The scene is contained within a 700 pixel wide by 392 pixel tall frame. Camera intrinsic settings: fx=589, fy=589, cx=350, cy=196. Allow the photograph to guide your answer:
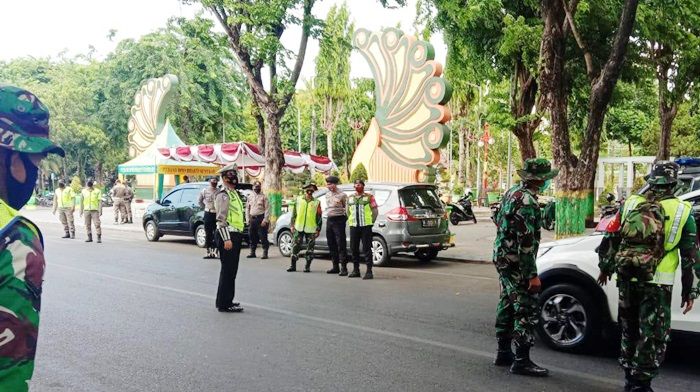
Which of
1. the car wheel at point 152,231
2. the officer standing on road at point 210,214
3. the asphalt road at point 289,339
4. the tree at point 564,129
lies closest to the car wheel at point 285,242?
the officer standing on road at point 210,214

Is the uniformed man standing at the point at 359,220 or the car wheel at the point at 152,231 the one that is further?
the car wheel at the point at 152,231

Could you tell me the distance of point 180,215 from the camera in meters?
16.2

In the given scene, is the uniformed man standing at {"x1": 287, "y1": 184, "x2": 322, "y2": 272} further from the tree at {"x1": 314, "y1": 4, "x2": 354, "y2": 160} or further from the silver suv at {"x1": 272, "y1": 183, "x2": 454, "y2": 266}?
the tree at {"x1": 314, "y1": 4, "x2": 354, "y2": 160}

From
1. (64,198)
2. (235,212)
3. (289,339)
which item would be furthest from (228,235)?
(64,198)

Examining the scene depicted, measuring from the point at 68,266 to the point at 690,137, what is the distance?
33.8 m

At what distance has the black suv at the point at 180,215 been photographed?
51.0ft

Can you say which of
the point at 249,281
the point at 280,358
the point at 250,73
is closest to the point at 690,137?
the point at 250,73

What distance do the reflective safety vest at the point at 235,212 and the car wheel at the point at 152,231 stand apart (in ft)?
32.7

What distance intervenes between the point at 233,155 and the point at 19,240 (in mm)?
19438

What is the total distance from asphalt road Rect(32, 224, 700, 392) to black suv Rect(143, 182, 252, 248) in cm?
492

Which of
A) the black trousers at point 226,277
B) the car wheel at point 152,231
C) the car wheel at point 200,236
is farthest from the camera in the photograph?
the car wheel at point 152,231

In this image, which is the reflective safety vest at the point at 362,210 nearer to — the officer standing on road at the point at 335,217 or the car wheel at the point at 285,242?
the officer standing on road at the point at 335,217

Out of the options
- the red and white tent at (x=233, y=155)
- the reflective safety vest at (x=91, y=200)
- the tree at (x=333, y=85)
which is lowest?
the reflective safety vest at (x=91, y=200)

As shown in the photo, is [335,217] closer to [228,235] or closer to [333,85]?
[228,235]
